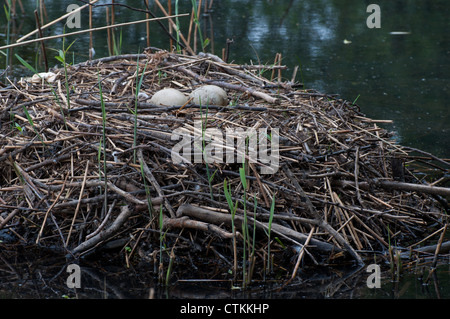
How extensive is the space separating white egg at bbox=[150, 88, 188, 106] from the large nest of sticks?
8 centimetres

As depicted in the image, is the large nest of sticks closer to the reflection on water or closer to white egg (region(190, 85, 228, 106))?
white egg (region(190, 85, 228, 106))

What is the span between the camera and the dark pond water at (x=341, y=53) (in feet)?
8.72

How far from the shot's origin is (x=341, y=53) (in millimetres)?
7188

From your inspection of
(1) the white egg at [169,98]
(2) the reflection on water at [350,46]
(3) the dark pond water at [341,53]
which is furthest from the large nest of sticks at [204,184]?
(2) the reflection on water at [350,46]

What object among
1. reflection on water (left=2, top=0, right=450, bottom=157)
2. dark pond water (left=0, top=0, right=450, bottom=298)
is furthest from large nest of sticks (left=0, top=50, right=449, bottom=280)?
reflection on water (left=2, top=0, right=450, bottom=157)

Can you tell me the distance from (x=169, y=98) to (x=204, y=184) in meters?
0.78

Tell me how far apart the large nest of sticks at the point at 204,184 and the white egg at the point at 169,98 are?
0.25 feet

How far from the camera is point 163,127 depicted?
3207 mm

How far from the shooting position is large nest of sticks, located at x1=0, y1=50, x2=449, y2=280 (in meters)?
2.86

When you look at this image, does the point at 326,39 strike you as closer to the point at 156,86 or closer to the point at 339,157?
the point at 156,86

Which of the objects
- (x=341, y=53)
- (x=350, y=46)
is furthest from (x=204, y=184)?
(x=350, y=46)

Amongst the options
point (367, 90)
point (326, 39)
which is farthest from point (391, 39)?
point (367, 90)

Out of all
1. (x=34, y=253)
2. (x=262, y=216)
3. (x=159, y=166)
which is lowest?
(x=34, y=253)

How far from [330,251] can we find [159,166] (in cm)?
99
